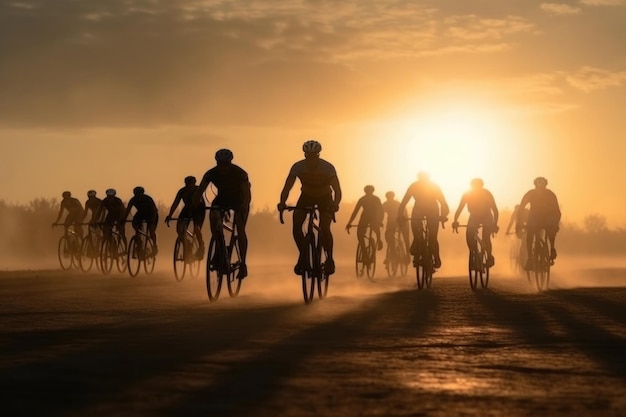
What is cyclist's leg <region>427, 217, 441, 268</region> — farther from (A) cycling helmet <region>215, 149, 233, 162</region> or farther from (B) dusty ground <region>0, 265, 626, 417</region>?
(A) cycling helmet <region>215, 149, 233, 162</region>

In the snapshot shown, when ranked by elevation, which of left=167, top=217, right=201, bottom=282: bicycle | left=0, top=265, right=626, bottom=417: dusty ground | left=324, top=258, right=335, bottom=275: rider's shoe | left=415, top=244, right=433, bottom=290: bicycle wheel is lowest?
left=0, top=265, right=626, bottom=417: dusty ground

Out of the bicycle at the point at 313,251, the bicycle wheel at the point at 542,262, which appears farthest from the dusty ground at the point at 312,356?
the bicycle wheel at the point at 542,262

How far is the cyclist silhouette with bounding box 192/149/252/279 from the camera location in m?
20.9

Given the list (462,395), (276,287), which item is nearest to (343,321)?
(462,395)

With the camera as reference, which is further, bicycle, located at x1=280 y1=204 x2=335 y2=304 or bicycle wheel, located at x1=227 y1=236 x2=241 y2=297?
bicycle wheel, located at x1=227 y1=236 x2=241 y2=297

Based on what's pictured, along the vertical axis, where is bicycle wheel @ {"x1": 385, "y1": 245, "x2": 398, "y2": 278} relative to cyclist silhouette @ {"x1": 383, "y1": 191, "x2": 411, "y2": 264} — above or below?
below

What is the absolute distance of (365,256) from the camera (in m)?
32.6

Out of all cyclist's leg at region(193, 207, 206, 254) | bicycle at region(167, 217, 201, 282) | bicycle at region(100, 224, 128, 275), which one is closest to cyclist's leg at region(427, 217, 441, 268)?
cyclist's leg at region(193, 207, 206, 254)

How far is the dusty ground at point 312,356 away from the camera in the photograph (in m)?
9.23

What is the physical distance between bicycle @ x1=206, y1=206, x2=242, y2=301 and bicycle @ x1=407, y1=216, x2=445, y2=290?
5.80 meters

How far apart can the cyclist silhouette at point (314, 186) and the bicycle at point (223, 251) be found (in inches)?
35.1

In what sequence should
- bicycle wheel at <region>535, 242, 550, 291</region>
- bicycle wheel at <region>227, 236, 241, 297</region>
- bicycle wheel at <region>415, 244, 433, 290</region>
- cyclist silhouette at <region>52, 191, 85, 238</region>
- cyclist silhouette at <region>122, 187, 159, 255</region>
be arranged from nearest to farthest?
1. bicycle wheel at <region>227, 236, 241, 297</region>
2. bicycle wheel at <region>415, 244, 433, 290</region>
3. bicycle wheel at <region>535, 242, 550, 291</region>
4. cyclist silhouette at <region>122, 187, 159, 255</region>
5. cyclist silhouette at <region>52, 191, 85, 238</region>

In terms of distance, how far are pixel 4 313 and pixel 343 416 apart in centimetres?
1069

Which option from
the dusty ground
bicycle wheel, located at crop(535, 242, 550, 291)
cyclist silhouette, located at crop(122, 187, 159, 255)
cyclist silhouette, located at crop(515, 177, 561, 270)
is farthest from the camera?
cyclist silhouette, located at crop(122, 187, 159, 255)
